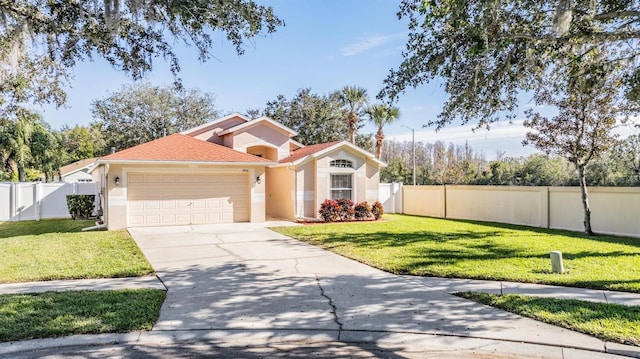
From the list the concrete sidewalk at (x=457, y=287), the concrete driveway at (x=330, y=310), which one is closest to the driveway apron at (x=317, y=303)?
the concrete driveway at (x=330, y=310)

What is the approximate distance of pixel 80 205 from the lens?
722 inches

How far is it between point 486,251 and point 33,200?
61.1 feet

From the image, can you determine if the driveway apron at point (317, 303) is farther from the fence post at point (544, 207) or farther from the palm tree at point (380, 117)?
the palm tree at point (380, 117)

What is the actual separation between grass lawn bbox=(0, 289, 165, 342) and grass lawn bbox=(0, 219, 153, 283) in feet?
4.64

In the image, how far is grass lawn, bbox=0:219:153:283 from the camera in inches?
297

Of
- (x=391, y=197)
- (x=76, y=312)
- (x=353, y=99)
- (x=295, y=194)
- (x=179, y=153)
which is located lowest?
(x=76, y=312)

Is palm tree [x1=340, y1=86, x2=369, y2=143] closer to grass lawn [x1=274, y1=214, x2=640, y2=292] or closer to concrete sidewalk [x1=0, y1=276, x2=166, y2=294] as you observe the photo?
grass lawn [x1=274, y1=214, x2=640, y2=292]

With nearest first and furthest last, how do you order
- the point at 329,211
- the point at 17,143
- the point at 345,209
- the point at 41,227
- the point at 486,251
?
the point at 486,251
the point at 41,227
the point at 329,211
the point at 345,209
the point at 17,143

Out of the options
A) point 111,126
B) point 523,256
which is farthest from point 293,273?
point 111,126

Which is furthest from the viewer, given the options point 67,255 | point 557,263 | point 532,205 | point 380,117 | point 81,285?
point 380,117

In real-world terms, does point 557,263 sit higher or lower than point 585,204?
lower

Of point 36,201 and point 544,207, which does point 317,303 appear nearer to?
point 544,207

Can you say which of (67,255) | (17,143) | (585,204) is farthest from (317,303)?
(17,143)

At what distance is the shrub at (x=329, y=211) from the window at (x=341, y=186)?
117 cm
